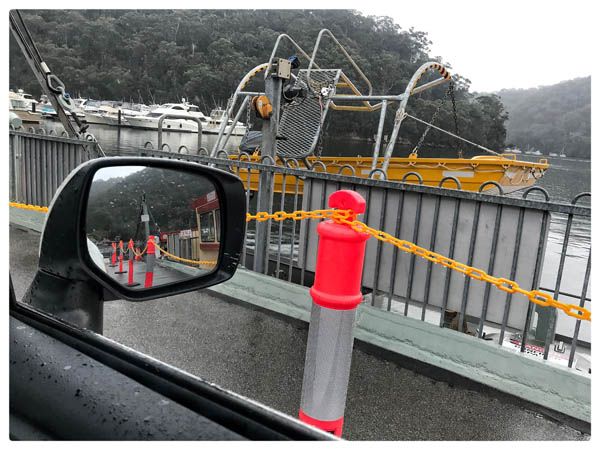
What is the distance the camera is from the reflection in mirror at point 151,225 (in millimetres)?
1292

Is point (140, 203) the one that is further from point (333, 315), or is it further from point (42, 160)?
point (42, 160)

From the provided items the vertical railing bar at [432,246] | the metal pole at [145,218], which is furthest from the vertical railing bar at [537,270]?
the metal pole at [145,218]

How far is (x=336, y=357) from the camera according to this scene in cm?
212

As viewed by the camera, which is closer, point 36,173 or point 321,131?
point 36,173

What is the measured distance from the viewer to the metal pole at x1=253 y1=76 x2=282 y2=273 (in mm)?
4590

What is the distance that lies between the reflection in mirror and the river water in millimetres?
2718

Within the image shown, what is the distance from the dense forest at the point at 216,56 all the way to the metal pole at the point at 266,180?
291 centimetres

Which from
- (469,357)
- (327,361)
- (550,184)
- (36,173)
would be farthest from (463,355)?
(550,184)

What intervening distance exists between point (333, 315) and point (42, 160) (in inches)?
232

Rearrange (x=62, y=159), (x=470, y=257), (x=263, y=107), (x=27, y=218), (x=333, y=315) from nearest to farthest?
(x=333, y=315) < (x=470, y=257) < (x=263, y=107) < (x=62, y=159) < (x=27, y=218)

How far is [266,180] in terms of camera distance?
4582 millimetres

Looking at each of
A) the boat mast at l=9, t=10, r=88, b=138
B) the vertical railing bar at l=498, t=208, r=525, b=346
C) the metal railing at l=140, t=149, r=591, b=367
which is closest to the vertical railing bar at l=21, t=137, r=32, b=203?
the boat mast at l=9, t=10, r=88, b=138

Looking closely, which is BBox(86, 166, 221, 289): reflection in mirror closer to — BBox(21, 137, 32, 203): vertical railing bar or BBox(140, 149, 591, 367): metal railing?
BBox(140, 149, 591, 367): metal railing

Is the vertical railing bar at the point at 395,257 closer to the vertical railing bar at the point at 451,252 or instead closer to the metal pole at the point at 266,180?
the vertical railing bar at the point at 451,252
